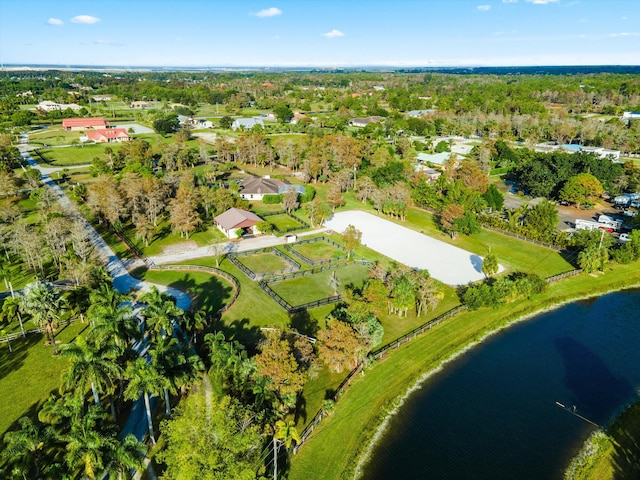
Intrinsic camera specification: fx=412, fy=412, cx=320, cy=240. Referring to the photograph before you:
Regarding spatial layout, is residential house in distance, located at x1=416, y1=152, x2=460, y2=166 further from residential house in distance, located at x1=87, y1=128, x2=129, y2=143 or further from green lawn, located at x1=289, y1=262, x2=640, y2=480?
residential house in distance, located at x1=87, y1=128, x2=129, y2=143

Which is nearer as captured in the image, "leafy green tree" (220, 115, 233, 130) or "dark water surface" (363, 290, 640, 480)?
"dark water surface" (363, 290, 640, 480)

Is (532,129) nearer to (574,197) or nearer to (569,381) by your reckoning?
(574,197)

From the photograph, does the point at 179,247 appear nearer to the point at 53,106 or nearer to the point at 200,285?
the point at 200,285

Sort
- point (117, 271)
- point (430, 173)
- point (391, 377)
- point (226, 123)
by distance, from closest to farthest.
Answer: point (391, 377) < point (117, 271) < point (430, 173) < point (226, 123)

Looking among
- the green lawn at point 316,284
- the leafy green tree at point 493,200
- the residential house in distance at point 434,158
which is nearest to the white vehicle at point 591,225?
the leafy green tree at point 493,200

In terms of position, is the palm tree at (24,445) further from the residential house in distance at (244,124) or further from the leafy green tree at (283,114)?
the leafy green tree at (283,114)

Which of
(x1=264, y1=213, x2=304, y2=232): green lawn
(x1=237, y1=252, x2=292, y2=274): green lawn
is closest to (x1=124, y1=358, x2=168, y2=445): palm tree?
(x1=237, y1=252, x2=292, y2=274): green lawn

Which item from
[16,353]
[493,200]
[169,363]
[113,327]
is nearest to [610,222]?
[493,200]

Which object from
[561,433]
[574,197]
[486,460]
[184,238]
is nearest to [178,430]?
[486,460]
